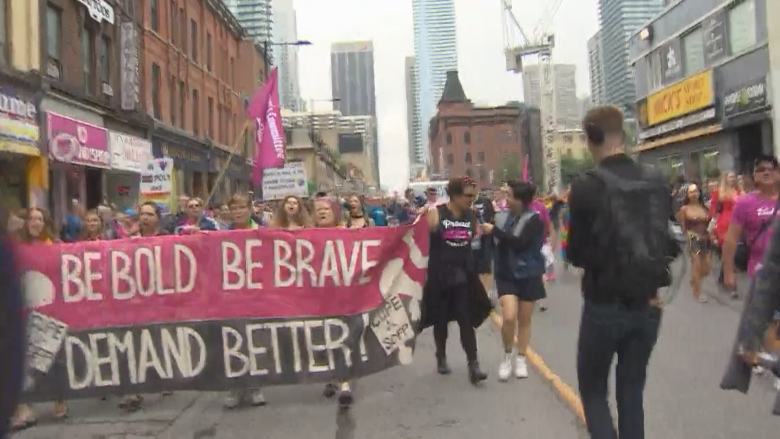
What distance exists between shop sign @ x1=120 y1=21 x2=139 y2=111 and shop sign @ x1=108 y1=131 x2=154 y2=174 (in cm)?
106

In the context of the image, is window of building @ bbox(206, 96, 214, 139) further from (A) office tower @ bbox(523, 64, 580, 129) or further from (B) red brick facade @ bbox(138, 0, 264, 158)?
(A) office tower @ bbox(523, 64, 580, 129)

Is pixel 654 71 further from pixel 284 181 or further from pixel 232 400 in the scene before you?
pixel 232 400

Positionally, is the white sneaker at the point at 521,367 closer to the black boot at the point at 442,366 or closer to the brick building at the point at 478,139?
the black boot at the point at 442,366

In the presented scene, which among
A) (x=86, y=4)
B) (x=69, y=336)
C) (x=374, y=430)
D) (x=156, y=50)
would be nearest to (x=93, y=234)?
(x=69, y=336)

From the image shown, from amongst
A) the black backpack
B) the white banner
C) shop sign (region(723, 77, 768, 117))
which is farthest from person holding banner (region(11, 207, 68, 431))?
shop sign (region(723, 77, 768, 117))

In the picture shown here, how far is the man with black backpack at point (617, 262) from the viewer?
3.88 metres

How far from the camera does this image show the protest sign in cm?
662

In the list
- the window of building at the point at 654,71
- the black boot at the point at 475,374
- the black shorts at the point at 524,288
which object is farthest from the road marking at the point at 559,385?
the window of building at the point at 654,71

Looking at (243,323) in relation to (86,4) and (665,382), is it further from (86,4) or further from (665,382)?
(86,4)

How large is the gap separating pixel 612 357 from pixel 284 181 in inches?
763

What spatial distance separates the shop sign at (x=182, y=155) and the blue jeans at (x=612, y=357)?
25.2 metres

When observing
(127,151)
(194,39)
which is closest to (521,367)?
(127,151)

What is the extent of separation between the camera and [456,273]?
7.49 meters

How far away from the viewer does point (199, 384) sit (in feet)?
21.8
